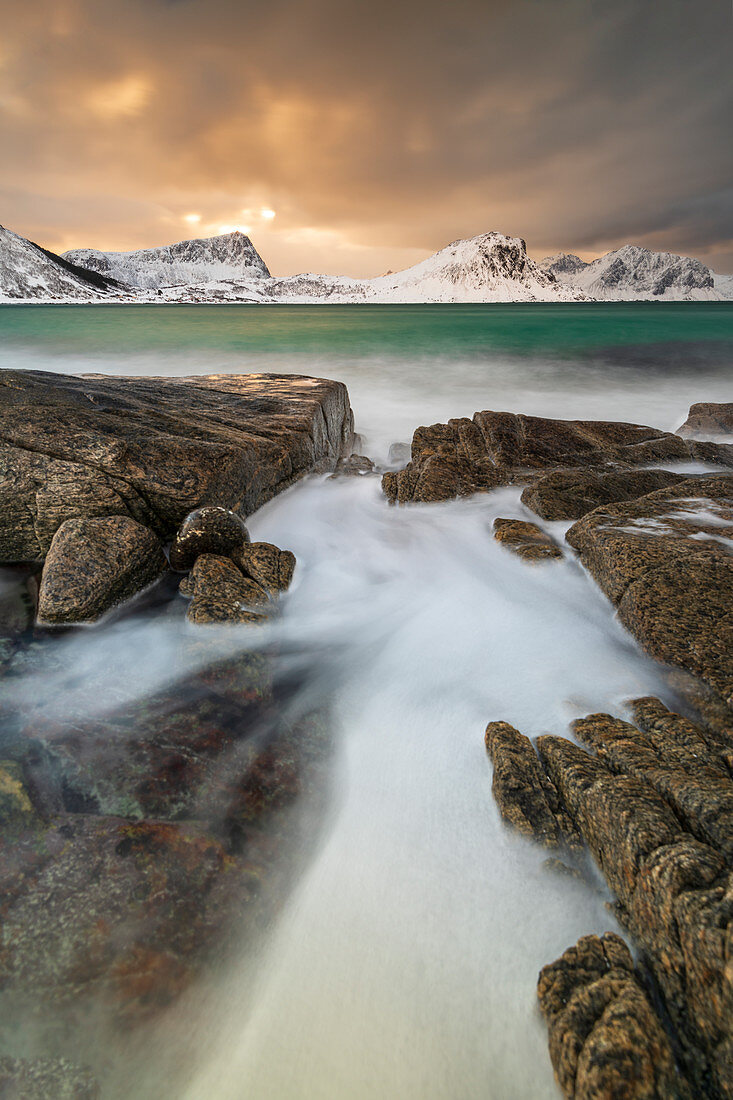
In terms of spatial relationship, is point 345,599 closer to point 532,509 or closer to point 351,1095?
point 532,509

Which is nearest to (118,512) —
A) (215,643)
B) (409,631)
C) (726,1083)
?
(215,643)

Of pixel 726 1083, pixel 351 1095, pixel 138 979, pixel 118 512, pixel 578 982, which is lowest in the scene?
pixel 351 1095

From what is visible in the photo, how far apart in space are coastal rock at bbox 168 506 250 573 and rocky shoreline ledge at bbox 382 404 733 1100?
9.51ft

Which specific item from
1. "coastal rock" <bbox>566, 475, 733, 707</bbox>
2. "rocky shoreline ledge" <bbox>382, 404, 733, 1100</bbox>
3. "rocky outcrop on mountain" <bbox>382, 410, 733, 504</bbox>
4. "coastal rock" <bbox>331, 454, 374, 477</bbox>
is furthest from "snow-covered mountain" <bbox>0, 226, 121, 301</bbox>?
"rocky shoreline ledge" <bbox>382, 404, 733, 1100</bbox>

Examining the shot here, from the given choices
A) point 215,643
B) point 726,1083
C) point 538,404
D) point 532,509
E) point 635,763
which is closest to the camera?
point 726,1083

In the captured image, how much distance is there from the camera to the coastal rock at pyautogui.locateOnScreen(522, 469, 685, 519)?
5.88 meters

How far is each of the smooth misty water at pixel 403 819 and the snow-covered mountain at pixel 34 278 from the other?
17389 cm

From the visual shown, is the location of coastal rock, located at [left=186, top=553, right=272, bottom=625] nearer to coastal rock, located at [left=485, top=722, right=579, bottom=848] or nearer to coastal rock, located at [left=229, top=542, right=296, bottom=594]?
coastal rock, located at [left=229, top=542, right=296, bottom=594]

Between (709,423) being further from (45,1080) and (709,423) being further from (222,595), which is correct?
(45,1080)

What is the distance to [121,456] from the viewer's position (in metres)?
4.76

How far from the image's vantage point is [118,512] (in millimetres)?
4582

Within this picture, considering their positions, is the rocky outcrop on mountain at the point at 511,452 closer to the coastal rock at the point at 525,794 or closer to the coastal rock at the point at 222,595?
the coastal rock at the point at 222,595

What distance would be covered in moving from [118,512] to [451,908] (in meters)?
4.17

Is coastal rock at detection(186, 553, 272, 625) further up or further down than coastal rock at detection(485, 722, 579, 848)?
further up
